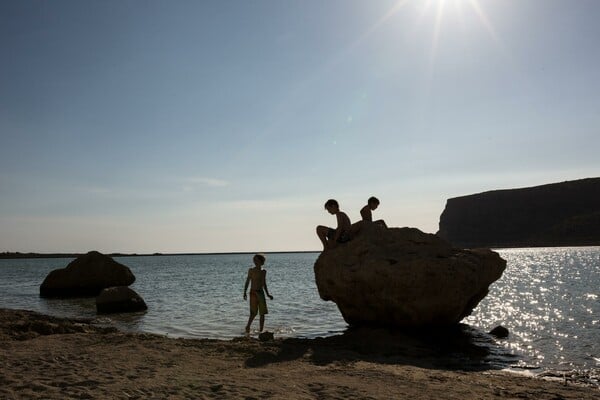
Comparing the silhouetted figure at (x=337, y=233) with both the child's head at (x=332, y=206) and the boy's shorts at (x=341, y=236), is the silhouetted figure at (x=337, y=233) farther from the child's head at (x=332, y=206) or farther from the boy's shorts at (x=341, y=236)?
the child's head at (x=332, y=206)

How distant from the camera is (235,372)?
25.4ft

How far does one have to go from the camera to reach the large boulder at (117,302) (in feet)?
65.0

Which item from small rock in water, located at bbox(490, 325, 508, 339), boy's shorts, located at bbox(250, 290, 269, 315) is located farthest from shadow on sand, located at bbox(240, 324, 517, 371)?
boy's shorts, located at bbox(250, 290, 269, 315)

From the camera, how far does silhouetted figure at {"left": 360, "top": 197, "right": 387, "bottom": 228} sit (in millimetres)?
14516

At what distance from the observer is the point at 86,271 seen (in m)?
28.7

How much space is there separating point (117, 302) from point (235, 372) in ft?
46.6

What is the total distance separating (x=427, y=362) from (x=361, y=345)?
6.49ft

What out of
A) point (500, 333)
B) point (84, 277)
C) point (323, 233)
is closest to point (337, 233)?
point (323, 233)

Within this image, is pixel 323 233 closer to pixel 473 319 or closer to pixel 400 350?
pixel 400 350

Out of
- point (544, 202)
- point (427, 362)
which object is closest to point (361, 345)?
point (427, 362)

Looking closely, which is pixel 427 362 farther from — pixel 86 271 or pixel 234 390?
pixel 86 271

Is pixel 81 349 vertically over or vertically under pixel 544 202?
under

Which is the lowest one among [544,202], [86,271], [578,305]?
[578,305]

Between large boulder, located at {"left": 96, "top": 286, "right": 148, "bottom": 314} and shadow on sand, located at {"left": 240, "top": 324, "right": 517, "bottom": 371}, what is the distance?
11191mm
